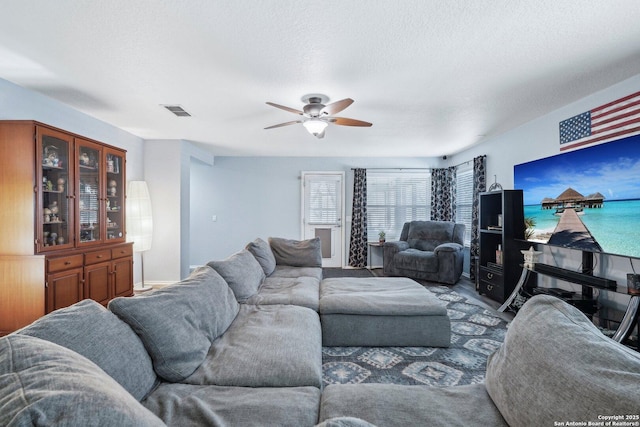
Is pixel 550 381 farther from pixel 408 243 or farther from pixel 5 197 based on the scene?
pixel 408 243

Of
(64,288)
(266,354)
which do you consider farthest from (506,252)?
(64,288)

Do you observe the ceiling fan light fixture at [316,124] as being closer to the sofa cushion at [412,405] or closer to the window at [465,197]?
the sofa cushion at [412,405]

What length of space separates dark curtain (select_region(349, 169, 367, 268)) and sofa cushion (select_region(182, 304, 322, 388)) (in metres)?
4.37

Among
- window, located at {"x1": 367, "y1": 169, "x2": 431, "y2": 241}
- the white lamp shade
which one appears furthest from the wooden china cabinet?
window, located at {"x1": 367, "y1": 169, "x2": 431, "y2": 241}

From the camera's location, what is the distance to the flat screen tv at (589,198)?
2635mm

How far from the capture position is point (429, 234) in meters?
5.96

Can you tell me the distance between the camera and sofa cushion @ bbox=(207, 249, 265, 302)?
2.52 m

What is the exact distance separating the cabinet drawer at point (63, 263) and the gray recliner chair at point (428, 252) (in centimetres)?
450

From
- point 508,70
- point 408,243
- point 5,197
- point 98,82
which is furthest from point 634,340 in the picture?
point 5,197

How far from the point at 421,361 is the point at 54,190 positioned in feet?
12.4

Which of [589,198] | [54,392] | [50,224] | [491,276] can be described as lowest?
[491,276]

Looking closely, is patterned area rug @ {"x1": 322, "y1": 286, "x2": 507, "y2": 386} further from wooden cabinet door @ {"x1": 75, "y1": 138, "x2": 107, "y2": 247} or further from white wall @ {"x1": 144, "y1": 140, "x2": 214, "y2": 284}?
white wall @ {"x1": 144, "y1": 140, "x2": 214, "y2": 284}

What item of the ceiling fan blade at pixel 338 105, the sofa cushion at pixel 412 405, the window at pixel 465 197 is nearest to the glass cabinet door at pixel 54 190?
the ceiling fan blade at pixel 338 105

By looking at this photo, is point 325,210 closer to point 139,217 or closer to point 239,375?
point 139,217
